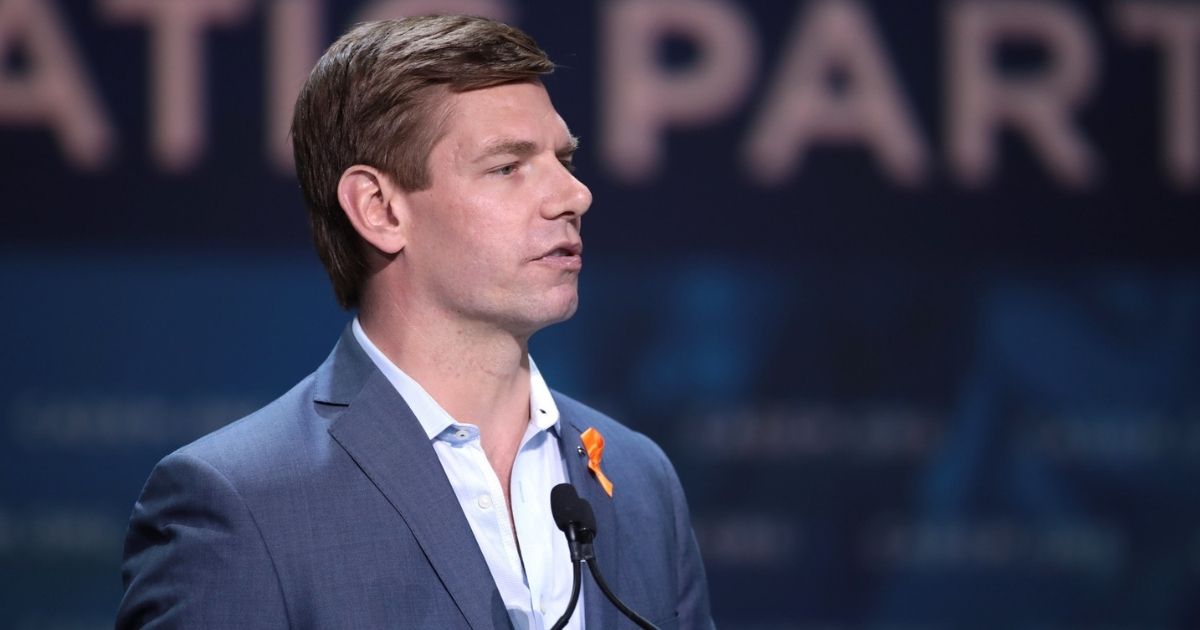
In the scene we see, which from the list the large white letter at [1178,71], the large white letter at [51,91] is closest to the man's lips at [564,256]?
the large white letter at [51,91]

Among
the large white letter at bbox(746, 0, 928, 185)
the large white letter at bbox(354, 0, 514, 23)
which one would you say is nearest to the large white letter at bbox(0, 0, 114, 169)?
the large white letter at bbox(354, 0, 514, 23)

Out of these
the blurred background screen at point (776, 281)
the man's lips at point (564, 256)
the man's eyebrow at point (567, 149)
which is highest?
the man's eyebrow at point (567, 149)

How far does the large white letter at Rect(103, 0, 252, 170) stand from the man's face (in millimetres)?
1873

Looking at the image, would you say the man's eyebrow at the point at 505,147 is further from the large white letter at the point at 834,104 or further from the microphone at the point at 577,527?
the large white letter at the point at 834,104

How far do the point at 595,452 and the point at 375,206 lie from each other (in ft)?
1.42

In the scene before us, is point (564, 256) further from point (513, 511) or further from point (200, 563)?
point (200, 563)

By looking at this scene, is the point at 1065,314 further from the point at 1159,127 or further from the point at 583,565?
the point at 583,565

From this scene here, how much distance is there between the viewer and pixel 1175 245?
3.64 metres

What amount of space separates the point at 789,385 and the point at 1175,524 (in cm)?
110

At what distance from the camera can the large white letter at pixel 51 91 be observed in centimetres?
339

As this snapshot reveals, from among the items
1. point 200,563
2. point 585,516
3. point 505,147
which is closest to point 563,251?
point 505,147

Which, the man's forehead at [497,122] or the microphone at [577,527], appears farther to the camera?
the man's forehead at [497,122]

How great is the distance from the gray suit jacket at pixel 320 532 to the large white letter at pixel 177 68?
74.6 inches

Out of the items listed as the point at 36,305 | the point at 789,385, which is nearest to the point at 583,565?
the point at 789,385
